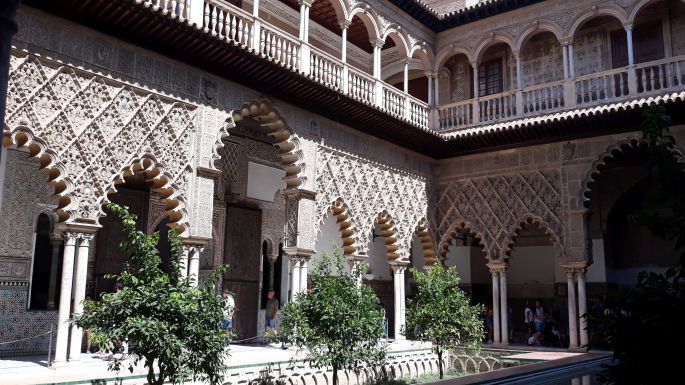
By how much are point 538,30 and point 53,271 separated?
35.6 ft

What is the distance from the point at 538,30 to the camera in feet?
44.5

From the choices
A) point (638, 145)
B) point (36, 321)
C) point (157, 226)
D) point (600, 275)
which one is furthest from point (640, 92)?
point (36, 321)

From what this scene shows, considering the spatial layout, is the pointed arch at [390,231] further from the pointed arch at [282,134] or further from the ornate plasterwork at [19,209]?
the ornate plasterwork at [19,209]

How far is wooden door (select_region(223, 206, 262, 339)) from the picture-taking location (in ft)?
40.7

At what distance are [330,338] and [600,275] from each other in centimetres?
880

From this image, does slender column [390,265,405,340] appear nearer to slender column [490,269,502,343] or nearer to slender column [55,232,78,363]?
slender column [490,269,502,343]

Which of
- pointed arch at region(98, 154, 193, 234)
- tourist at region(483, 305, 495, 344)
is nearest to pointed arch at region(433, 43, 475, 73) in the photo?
tourist at region(483, 305, 495, 344)

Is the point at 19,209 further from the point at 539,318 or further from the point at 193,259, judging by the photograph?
the point at 539,318

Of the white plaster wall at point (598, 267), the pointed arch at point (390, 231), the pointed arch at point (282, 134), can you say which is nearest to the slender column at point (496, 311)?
the pointed arch at point (390, 231)

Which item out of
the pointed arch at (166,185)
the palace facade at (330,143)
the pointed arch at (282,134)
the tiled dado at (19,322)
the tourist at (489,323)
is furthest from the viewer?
the tourist at (489,323)

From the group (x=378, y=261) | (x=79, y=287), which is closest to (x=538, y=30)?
(x=378, y=261)

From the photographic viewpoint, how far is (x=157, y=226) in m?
12.0

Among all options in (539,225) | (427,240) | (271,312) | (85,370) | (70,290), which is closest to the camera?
(85,370)

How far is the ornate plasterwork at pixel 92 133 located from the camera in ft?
23.4
